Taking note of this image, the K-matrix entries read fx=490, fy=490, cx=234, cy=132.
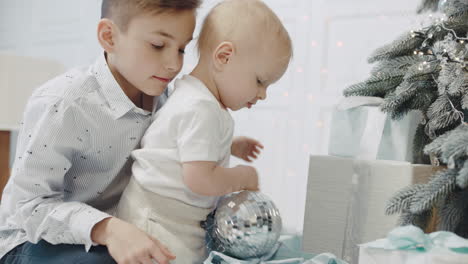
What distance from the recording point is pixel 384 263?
838mm

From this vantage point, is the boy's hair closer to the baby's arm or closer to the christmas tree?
the baby's arm

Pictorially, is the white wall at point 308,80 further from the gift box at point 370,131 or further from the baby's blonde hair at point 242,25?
the baby's blonde hair at point 242,25

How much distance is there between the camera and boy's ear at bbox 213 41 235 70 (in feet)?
3.31

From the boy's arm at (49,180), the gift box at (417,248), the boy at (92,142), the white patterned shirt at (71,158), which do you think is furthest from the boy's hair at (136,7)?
the gift box at (417,248)

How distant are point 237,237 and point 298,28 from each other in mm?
1849

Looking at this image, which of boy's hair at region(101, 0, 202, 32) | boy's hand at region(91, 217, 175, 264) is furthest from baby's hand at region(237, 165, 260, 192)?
boy's hair at region(101, 0, 202, 32)

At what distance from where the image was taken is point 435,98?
3.47 ft

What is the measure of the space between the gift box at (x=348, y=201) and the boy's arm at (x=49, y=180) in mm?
521

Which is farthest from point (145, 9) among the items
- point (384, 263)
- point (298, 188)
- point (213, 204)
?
point (298, 188)

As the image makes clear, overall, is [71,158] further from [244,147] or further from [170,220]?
[244,147]

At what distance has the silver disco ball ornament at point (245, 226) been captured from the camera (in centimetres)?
92

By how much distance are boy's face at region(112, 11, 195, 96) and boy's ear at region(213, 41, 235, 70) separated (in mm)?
84

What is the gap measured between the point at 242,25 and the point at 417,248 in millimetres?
541

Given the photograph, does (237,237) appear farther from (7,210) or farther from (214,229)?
(7,210)
